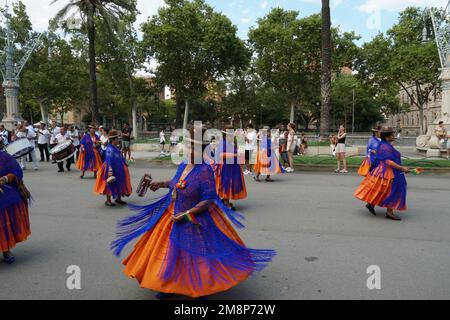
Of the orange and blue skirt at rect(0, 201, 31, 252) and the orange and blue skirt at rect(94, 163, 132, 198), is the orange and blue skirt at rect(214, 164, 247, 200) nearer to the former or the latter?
the orange and blue skirt at rect(94, 163, 132, 198)

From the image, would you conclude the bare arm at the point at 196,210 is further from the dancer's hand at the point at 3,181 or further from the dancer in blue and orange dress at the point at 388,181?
the dancer in blue and orange dress at the point at 388,181

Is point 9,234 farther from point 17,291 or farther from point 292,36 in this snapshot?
point 292,36

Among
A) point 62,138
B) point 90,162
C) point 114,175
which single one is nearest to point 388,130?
point 114,175

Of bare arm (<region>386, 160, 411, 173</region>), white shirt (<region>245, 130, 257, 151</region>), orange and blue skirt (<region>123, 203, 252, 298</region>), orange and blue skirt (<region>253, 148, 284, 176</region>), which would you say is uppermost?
white shirt (<region>245, 130, 257, 151</region>)

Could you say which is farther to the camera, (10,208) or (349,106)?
(349,106)

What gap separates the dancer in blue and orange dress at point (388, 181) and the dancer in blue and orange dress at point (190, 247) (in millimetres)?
3770

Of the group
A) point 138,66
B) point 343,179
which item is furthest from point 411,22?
point 343,179

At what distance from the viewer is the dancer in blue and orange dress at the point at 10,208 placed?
4516mm

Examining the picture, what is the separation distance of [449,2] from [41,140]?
788 inches

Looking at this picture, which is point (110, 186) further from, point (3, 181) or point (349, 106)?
point (349, 106)

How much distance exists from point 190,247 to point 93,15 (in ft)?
64.1

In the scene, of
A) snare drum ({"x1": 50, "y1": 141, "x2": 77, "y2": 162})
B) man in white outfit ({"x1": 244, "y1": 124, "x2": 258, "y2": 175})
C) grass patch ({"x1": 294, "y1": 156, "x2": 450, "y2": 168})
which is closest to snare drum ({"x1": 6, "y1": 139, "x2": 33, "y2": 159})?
snare drum ({"x1": 50, "y1": 141, "x2": 77, "y2": 162})

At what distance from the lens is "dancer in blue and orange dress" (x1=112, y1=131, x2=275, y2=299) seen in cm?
340

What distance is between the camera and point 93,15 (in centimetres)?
1991
